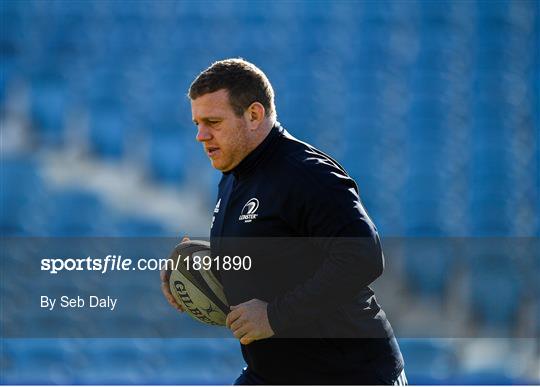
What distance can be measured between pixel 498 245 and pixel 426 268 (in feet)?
1.91

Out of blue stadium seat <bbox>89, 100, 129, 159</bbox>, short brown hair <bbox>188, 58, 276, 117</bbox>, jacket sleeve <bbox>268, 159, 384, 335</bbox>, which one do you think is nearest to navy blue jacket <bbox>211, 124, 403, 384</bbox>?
jacket sleeve <bbox>268, 159, 384, 335</bbox>

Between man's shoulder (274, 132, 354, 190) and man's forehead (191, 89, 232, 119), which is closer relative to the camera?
man's shoulder (274, 132, 354, 190)

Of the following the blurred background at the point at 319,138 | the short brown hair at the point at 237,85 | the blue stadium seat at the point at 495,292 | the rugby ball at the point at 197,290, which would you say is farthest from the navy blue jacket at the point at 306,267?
the blue stadium seat at the point at 495,292

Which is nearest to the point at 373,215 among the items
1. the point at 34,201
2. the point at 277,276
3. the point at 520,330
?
the point at 520,330

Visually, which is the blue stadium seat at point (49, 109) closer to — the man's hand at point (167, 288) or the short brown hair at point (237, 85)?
the man's hand at point (167, 288)

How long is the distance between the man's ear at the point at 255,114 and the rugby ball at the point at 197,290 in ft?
1.65

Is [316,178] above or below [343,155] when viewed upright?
below

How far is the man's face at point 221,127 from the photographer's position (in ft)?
7.66

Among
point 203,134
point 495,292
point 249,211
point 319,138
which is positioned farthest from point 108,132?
point 249,211

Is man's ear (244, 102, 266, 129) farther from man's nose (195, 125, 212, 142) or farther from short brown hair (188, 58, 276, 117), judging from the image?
man's nose (195, 125, 212, 142)

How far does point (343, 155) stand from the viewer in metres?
5.97

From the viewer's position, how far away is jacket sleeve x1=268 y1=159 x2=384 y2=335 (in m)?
2.07

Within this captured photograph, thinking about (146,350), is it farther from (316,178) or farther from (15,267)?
(316,178)

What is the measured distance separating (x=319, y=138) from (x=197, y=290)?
11.7ft
